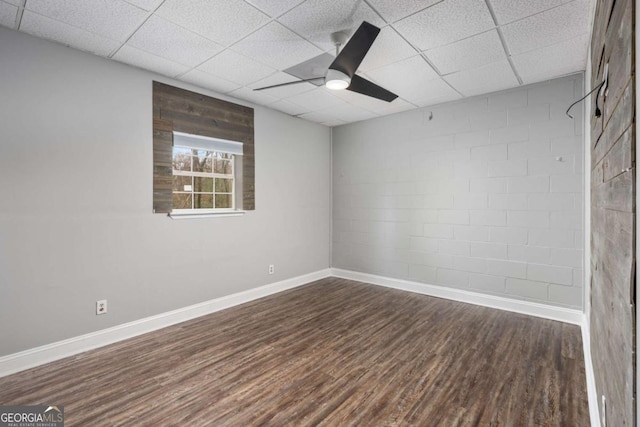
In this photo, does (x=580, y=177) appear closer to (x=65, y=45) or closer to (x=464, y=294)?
(x=464, y=294)

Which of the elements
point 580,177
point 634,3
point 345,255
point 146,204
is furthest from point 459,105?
point 146,204

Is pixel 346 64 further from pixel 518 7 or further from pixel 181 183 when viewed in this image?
pixel 181 183

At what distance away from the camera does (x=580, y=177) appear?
11.1 ft

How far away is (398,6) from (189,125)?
2553 mm

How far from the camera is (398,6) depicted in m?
2.21

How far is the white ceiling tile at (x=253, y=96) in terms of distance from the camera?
153 inches

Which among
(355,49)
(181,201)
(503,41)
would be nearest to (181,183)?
(181,201)

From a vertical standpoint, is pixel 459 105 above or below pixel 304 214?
above

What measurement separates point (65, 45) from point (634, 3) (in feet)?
12.4

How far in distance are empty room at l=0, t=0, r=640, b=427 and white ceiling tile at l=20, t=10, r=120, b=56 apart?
24mm

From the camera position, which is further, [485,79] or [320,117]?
[320,117]

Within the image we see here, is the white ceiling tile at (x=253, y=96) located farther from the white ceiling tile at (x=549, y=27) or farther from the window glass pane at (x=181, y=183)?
the white ceiling tile at (x=549, y=27)

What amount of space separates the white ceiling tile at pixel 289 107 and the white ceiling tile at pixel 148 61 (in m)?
1.40

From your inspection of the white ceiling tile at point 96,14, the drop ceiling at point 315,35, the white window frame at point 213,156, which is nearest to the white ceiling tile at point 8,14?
the drop ceiling at point 315,35
